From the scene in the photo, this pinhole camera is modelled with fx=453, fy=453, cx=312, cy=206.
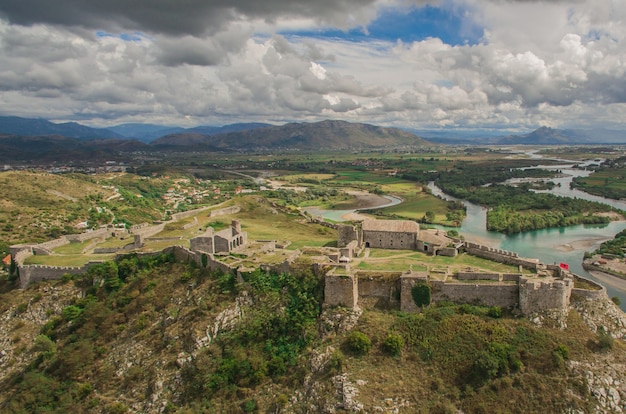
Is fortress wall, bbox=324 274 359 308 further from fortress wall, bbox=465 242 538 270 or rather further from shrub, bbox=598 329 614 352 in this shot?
shrub, bbox=598 329 614 352

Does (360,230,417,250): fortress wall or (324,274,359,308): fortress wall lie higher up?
(360,230,417,250): fortress wall

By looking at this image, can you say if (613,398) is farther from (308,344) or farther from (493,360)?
(308,344)

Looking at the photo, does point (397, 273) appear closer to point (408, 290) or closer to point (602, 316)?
point (408, 290)

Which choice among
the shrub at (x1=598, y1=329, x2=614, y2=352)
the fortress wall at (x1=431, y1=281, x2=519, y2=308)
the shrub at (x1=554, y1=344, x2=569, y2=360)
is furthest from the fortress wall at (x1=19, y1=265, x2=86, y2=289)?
the shrub at (x1=598, y1=329, x2=614, y2=352)

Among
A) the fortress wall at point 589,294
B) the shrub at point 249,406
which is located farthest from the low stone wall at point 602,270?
the shrub at point 249,406

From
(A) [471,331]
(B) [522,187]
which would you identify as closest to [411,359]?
(A) [471,331]

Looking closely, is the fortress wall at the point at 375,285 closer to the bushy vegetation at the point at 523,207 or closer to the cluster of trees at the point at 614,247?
the cluster of trees at the point at 614,247
